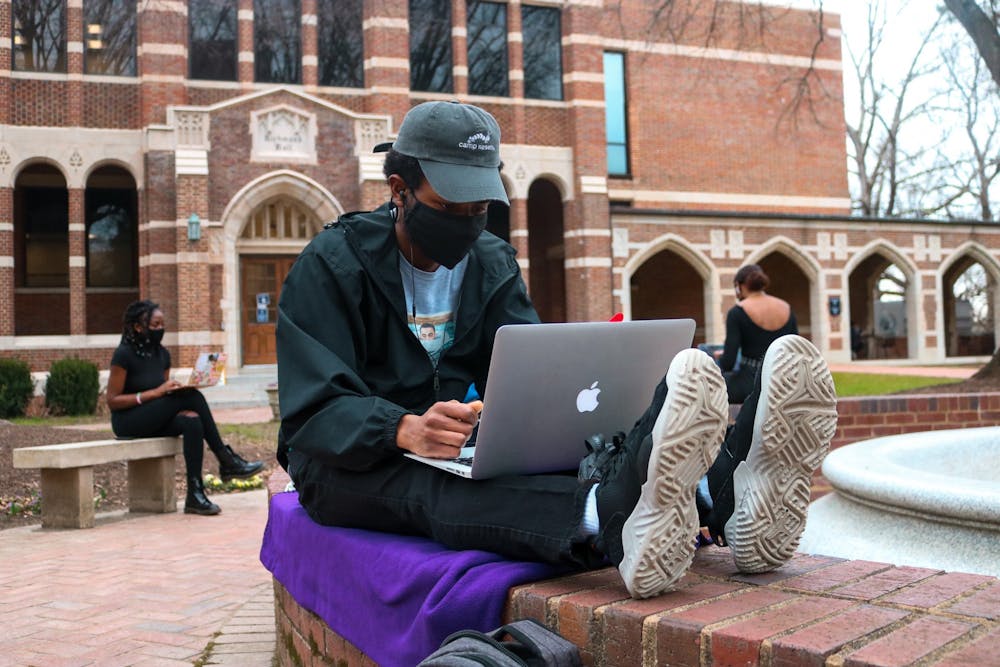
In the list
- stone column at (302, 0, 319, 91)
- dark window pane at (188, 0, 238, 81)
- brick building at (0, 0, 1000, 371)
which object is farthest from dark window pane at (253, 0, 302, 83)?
dark window pane at (188, 0, 238, 81)

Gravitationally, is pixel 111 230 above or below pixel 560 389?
above

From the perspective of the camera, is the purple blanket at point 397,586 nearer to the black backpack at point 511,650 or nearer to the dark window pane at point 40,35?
the black backpack at point 511,650

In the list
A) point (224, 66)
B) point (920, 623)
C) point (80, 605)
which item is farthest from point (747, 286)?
point (224, 66)

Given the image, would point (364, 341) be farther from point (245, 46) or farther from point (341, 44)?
point (341, 44)

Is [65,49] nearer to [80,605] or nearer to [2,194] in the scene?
[2,194]

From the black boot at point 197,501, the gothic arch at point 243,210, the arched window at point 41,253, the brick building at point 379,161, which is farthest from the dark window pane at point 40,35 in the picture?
the black boot at point 197,501

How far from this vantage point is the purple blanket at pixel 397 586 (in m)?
2.00

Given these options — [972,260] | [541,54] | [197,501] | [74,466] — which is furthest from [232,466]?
[972,260]

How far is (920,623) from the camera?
1575 mm

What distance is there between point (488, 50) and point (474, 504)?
74.9 ft

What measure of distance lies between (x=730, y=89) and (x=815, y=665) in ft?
98.0

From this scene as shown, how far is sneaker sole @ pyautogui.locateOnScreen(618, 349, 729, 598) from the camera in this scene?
1.79 meters

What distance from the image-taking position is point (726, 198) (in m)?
28.8

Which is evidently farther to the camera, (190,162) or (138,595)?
(190,162)
